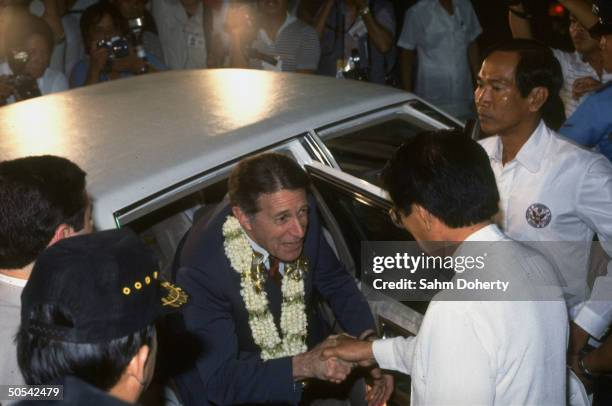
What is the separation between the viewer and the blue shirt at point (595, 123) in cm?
322

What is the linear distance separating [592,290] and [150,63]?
477cm

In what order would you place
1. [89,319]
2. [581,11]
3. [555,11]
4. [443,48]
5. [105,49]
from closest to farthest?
[89,319] → [581,11] → [105,49] → [443,48] → [555,11]

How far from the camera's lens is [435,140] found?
2.06 meters

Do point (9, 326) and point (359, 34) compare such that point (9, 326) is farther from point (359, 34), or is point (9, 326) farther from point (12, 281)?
point (359, 34)

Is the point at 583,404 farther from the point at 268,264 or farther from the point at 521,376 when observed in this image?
the point at 268,264

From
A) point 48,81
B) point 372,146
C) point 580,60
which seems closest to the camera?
point 372,146

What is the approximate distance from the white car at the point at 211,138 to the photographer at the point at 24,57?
5.44 ft

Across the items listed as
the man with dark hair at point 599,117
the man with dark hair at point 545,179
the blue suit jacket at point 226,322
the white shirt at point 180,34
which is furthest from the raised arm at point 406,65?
the blue suit jacket at point 226,322

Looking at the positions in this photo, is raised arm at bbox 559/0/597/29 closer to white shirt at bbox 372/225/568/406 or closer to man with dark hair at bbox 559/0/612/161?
man with dark hair at bbox 559/0/612/161

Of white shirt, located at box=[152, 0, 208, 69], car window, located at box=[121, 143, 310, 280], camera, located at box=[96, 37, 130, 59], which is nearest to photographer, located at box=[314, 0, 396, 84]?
white shirt, located at box=[152, 0, 208, 69]

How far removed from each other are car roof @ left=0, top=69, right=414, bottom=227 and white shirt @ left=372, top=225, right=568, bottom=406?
1.31 metres

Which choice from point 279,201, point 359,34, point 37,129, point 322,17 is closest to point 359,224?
point 279,201

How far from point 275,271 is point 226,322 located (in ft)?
1.21

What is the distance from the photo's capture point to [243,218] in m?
2.94
